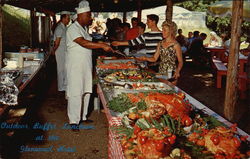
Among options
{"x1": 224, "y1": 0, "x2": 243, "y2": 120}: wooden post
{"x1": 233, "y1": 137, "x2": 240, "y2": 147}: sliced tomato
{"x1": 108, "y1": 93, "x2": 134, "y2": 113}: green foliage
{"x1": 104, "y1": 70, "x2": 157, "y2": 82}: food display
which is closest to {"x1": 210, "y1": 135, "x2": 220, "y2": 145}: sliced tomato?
{"x1": 233, "y1": 137, "x2": 240, "y2": 147}: sliced tomato

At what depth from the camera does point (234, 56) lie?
3686 millimetres

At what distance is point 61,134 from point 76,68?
3.67ft

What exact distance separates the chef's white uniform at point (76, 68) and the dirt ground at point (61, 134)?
1.39ft

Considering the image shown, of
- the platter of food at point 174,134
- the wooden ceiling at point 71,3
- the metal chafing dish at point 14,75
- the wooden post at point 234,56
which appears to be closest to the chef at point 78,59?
the metal chafing dish at point 14,75

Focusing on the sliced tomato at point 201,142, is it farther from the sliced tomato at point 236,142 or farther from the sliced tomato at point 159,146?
the sliced tomato at point 159,146

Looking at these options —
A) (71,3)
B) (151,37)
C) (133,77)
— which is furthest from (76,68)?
(71,3)

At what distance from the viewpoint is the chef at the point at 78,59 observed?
4.02 m

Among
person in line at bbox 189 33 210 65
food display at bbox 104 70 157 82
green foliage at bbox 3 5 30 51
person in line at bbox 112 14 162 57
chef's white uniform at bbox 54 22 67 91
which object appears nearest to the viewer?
food display at bbox 104 70 157 82

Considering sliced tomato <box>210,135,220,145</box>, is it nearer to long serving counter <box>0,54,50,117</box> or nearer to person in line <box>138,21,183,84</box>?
person in line <box>138,21,183,84</box>

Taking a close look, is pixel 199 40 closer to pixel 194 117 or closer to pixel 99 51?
pixel 99 51

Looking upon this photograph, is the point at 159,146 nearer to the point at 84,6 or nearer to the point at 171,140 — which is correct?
the point at 171,140

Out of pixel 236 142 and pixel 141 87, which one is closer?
pixel 236 142

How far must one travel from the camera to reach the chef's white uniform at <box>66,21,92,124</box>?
4.11 metres

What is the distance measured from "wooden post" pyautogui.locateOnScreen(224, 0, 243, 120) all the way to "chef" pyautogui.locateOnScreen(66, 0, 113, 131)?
5.59ft
